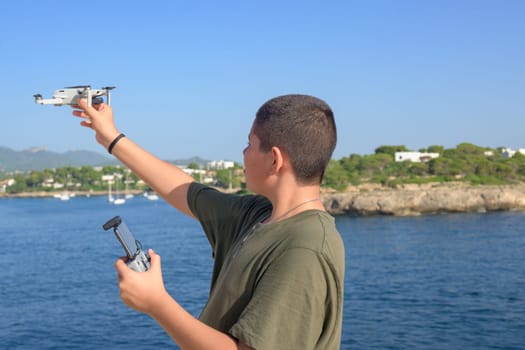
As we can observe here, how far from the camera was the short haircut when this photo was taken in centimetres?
130

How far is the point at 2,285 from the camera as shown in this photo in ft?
92.9

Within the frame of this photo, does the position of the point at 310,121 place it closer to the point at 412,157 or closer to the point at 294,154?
the point at 294,154

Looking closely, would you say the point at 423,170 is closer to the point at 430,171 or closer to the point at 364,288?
the point at 430,171

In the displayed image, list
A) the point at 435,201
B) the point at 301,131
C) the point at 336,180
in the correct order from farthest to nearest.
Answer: the point at 336,180 → the point at 435,201 → the point at 301,131

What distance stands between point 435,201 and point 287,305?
192 ft

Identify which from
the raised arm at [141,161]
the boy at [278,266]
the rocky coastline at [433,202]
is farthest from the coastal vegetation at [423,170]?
the boy at [278,266]

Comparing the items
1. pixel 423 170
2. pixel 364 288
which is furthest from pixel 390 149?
pixel 364 288

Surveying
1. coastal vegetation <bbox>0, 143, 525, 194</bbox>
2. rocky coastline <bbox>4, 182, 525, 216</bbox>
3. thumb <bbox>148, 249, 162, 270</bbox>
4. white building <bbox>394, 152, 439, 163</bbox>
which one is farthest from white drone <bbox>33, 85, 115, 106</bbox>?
white building <bbox>394, 152, 439, 163</bbox>

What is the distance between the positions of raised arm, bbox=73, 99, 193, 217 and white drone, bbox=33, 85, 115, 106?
0.26 ft

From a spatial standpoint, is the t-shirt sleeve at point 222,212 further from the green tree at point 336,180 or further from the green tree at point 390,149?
the green tree at point 390,149

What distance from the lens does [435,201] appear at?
5731cm

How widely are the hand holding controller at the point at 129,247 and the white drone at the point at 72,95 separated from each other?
1.65 ft

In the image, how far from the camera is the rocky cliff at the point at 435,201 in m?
56.9

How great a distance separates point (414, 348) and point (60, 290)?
52.9 ft
